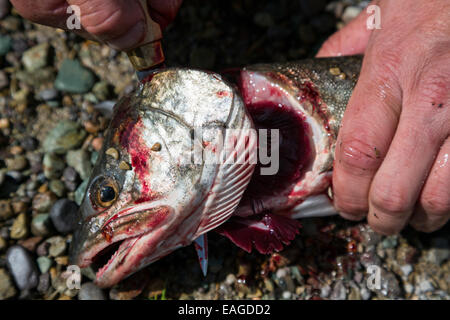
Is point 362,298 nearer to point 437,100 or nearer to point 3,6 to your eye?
point 437,100

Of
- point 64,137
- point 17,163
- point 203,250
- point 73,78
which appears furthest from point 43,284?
point 73,78

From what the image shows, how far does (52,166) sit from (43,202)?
1.15ft

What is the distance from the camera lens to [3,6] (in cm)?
388

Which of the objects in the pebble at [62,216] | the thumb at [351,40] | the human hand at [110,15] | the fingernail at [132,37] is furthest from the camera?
the thumb at [351,40]

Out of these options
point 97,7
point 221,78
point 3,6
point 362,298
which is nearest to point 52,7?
point 97,7

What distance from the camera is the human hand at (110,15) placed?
6.90 feet

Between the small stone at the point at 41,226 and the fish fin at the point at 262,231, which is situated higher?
the fish fin at the point at 262,231

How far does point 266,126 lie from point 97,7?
1314mm

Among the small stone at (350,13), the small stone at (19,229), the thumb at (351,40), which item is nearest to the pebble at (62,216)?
the small stone at (19,229)

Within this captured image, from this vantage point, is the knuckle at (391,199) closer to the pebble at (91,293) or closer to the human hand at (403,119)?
the human hand at (403,119)

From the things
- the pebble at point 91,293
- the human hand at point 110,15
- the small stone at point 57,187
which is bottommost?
the pebble at point 91,293

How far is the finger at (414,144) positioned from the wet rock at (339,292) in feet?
3.29

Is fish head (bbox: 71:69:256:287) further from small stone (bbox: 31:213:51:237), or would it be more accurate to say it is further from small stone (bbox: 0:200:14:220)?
A: small stone (bbox: 0:200:14:220)
